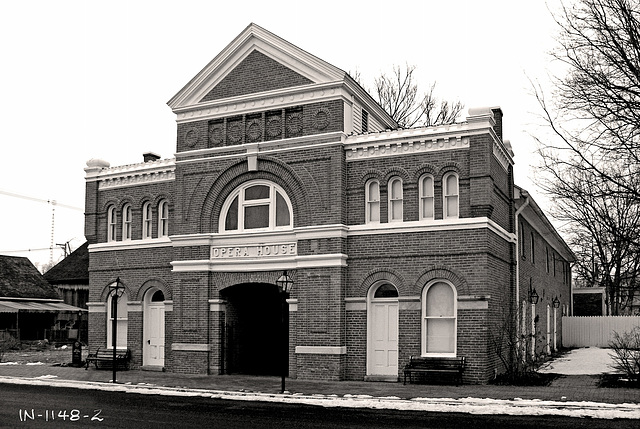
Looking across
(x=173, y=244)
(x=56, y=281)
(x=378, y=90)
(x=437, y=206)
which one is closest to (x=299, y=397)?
(x=437, y=206)

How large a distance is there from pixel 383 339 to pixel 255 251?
15.8 feet

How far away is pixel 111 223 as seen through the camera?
87.7 feet

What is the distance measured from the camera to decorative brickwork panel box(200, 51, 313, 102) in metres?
22.6

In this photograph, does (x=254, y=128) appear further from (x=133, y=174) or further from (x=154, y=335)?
(x=154, y=335)

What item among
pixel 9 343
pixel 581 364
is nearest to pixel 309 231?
pixel 581 364

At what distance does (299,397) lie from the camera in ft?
58.2

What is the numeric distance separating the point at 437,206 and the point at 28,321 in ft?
99.8

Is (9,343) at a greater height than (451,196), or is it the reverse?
(451,196)

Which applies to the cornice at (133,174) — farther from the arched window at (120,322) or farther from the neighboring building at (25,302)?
the neighboring building at (25,302)

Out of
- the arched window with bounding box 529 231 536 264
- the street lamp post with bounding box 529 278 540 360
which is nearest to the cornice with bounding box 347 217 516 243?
the street lamp post with bounding box 529 278 540 360

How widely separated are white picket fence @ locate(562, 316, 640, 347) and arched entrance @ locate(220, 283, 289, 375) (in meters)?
18.6

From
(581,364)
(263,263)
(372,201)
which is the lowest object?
(581,364)

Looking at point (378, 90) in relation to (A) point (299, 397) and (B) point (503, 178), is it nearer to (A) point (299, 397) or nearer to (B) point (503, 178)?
(B) point (503, 178)

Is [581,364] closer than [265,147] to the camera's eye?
No
